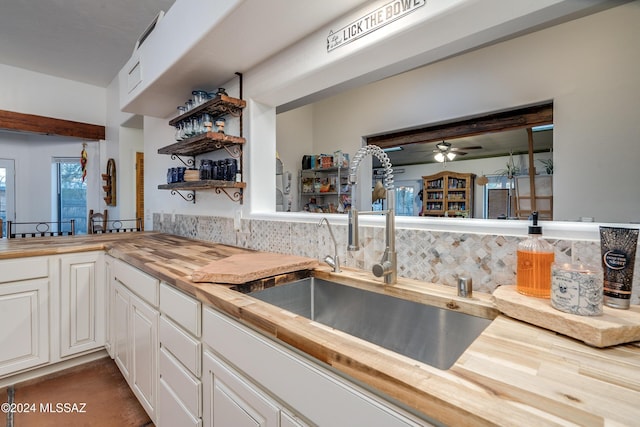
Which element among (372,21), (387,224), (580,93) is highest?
(580,93)

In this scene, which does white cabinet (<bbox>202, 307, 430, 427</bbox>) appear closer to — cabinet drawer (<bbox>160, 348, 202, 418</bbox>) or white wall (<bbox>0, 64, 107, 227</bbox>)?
cabinet drawer (<bbox>160, 348, 202, 418</bbox>)

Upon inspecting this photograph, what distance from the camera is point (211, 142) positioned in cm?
192

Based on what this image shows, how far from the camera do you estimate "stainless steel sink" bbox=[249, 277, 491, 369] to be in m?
0.92

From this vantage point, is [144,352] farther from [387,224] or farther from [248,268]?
[387,224]

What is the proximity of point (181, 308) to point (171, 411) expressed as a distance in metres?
0.47

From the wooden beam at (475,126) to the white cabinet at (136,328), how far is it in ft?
9.55

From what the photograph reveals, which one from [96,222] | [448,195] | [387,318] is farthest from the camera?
[96,222]

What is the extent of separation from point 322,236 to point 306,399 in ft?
2.79

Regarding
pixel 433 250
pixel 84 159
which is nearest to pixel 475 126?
pixel 433 250

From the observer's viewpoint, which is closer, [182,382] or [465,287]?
[465,287]

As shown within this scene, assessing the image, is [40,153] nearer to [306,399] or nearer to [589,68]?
[306,399]

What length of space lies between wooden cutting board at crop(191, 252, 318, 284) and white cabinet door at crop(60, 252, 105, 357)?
132cm

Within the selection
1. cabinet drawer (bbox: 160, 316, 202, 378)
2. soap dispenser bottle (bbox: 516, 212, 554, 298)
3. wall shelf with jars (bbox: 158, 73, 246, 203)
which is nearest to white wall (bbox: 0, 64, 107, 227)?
wall shelf with jars (bbox: 158, 73, 246, 203)

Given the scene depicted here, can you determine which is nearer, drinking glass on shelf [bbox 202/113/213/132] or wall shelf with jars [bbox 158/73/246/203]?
wall shelf with jars [bbox 158/73/246/203]
